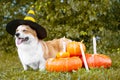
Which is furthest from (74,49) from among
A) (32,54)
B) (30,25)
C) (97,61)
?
(30,25)

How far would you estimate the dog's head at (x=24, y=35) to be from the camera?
196 inches

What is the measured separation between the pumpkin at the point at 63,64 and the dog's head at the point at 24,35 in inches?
17.3

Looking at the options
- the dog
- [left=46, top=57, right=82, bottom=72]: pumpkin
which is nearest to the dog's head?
the dog

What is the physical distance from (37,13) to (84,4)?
3.86 feet

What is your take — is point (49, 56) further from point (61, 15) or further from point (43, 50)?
point (61, 15)

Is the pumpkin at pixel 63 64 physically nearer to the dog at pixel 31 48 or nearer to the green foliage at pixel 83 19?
the dog at pixel 31 48

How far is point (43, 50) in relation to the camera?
518 centimetres

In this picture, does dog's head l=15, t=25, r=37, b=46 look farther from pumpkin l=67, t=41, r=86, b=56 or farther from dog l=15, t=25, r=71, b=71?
pumpkin l=67, t=41, r=86, b=56

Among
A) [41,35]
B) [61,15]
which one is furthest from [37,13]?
[41,35]

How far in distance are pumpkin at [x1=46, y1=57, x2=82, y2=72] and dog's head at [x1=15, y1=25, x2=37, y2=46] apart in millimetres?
441

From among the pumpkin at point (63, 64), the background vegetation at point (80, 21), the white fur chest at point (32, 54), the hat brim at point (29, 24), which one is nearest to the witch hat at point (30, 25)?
the hat brim at point (29, 24)

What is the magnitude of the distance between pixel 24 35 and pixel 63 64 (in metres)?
0.67

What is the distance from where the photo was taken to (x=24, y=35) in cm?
499

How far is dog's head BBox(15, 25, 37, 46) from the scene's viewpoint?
196 inches
